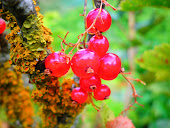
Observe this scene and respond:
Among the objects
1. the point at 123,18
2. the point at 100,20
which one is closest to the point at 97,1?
the point at 100,20

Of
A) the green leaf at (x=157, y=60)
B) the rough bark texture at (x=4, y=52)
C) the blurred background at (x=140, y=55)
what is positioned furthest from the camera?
the blurred background at (x=140, y=55)

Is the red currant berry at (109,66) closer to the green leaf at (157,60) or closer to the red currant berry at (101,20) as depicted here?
the red currant berry at (101,20)

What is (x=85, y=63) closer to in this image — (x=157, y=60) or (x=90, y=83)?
(x=90, y=83)

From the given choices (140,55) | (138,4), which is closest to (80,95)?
(138,4)

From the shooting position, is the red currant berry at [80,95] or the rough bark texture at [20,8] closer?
the rough bark texture at [20,8]

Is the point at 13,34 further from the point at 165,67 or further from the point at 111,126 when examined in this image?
the point at 165,67

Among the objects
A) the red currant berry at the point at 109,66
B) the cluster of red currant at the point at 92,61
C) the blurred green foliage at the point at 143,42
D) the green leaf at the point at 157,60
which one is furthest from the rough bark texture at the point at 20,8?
the blurred green foliage at the point at 143,42

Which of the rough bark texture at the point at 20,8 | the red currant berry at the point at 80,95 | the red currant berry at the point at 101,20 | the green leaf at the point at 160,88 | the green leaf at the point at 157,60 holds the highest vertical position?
the rough bark texture at the point at 20,8
